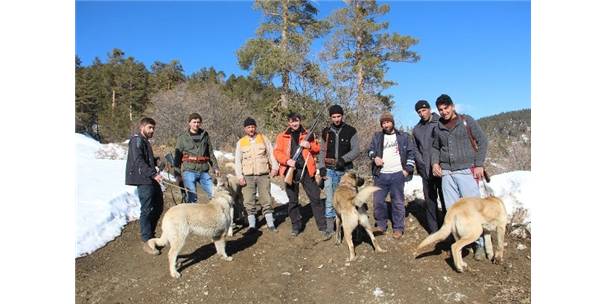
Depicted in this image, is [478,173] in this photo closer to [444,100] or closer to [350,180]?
[444,100]

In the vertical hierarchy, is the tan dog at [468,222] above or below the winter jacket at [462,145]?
below

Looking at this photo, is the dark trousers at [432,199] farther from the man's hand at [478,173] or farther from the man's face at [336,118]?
the man's face at [336,118]

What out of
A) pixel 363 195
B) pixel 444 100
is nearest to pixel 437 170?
pixel 444 100

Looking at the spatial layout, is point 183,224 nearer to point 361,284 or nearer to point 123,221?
point 361,284

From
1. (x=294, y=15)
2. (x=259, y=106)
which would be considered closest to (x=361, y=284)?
(x=294, y=15)

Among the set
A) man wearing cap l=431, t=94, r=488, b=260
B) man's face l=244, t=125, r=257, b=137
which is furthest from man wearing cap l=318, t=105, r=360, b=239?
man wearing cap l=431, t=94, r=488, b=260

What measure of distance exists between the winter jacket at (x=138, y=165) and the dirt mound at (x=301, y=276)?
130cm

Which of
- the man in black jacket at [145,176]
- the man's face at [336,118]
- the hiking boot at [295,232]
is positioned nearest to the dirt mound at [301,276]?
the hiking boot at [295,232]

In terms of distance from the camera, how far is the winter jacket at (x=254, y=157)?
6293 mm

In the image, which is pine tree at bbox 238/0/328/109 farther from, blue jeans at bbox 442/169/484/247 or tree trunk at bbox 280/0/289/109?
blue jeans at bbox 442/169/484/247

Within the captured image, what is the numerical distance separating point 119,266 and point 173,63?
3909 cm

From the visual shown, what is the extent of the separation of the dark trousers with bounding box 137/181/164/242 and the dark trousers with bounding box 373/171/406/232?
3571mm

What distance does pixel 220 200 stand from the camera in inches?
219

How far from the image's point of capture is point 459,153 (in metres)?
4.91
